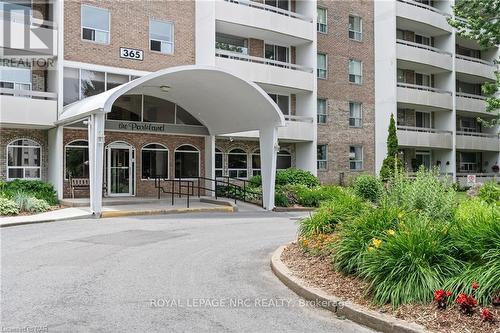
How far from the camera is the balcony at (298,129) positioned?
2803 centimetres

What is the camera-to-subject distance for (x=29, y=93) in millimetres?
20578

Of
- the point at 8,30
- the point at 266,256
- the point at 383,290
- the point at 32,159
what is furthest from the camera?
the point at 32,159

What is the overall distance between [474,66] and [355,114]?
13.0 m

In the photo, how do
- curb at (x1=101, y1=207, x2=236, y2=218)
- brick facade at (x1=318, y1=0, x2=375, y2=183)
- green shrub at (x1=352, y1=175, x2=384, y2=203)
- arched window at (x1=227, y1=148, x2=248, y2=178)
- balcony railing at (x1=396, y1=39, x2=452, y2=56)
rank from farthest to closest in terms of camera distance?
1. balcony railing at (x1=396, y1=39, x2=452, y2=56)
2. brick facade at (x1=318, y1=0, x2=375, y2=183)
3. arched window at (x1=227, y1=148, x2=248, y2=178)
4. green shrub at (x1=352, y1=175, x2=384, y2=203)
5. curb at (x1=101, y1=207, x2=236, y2=218)

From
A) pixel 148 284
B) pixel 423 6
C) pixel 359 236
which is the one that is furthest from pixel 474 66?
pixel 148 284

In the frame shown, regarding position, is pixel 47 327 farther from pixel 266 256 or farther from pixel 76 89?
pixel 76 89

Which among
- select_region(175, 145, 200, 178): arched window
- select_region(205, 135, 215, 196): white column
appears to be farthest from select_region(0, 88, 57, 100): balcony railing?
select_region(205, 135, 215, 196): white column

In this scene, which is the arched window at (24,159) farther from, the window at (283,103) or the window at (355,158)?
the window at (355,158)

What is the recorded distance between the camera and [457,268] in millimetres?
6168

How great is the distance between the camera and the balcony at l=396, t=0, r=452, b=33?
35041 millimetres

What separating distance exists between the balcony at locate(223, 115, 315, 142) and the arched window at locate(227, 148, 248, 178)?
153 cm

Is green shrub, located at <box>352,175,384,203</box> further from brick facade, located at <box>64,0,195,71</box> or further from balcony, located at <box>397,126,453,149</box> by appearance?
balcony, located at <box>397,126,453,149</box>

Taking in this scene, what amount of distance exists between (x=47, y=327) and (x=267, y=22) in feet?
79.9

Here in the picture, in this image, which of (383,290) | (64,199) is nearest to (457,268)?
(383,290)
